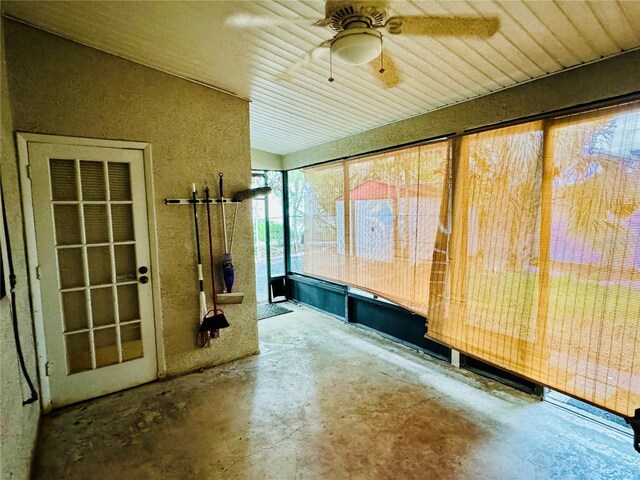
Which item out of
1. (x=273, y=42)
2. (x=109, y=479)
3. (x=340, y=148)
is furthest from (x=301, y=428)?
(x=340, y=148)

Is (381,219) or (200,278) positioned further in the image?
(381,219)

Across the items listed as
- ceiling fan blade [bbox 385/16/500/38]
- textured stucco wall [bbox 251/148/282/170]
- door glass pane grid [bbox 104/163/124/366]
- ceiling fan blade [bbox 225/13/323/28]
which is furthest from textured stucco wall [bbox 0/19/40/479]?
textured stucco wall [bbox 251/148/282/170]

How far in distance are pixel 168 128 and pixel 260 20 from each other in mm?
1455

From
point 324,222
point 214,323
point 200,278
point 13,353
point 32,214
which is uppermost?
point 32,214

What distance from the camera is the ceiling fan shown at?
164 cm

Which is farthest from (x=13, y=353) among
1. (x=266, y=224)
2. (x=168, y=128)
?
(x=266, y=224)

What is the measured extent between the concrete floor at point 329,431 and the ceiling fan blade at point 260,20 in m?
2.73

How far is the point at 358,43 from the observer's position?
65.6 inches

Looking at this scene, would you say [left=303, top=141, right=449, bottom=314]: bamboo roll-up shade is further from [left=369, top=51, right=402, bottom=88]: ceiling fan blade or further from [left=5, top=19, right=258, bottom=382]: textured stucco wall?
[left=5, top=19, right=258, bottom=382]: textured stucco wall

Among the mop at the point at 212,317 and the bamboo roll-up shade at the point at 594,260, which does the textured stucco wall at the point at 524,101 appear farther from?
the mop at the point at 212,317

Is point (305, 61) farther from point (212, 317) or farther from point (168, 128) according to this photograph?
point (212, 317)

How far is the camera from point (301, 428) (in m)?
2.46

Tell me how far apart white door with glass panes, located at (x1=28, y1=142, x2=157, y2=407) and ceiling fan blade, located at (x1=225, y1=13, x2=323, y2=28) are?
1485mm

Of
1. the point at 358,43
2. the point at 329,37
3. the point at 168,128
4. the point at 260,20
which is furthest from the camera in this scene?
the point at 168,128
